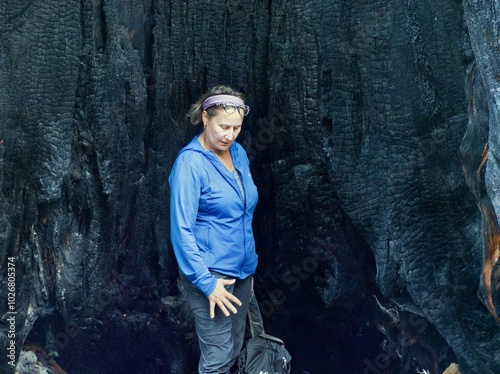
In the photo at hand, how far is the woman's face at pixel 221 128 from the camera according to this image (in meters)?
3.83

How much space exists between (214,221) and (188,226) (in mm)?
176

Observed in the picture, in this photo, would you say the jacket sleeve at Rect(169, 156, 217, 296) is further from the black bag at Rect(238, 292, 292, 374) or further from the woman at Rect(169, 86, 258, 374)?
the black bag at Rect(238, 292, 292, 374)

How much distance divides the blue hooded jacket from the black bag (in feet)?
1.09

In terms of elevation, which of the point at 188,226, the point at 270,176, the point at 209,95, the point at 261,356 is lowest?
the point at 261,356

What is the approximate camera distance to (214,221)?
3830 mm

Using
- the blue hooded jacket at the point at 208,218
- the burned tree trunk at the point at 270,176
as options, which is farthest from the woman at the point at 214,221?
the burned tree trunk at the point at 270,176

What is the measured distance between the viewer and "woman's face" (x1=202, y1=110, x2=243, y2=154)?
3828mm

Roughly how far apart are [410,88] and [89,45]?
1464 millimetres

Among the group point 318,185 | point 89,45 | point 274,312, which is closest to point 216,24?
point 89,45

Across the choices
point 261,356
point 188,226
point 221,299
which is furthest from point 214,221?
point 261,356

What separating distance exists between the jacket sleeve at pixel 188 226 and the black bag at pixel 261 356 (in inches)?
19.6

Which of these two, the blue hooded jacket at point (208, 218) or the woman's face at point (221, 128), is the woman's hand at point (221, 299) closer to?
the blue hooded jacket at point (208, 218)

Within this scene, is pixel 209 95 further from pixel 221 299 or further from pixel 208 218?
pixel 221 299

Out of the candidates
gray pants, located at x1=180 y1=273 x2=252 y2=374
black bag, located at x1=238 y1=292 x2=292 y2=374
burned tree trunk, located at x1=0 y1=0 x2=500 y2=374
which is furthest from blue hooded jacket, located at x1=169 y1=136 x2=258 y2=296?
burned tree trunk, located at x1=0 y1=0 x2=500 y2=374
